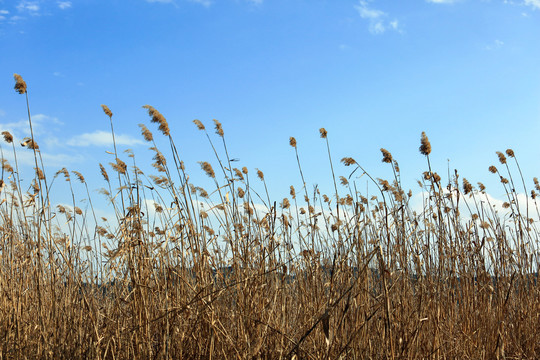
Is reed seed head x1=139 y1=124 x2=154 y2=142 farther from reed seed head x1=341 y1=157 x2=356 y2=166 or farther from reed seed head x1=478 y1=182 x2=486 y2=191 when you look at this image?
reed seed head x1=478 y1=182 x2=486 y2=191

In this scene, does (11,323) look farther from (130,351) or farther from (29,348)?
(130,351)

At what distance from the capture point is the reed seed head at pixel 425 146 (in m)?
3.42

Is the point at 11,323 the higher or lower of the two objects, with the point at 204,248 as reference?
lower

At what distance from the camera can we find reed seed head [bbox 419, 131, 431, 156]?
342cm

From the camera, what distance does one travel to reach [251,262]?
278cm

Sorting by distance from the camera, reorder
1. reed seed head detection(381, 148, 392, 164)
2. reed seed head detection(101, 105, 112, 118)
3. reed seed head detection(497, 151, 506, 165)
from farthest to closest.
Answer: reed seed head detection(497, 151, 506, 165), reed seed head detection(381, 148, 392, 164), reed seed head detection(101, 105, 112, 118)

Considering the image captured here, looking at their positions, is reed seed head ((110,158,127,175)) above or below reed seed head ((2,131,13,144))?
below

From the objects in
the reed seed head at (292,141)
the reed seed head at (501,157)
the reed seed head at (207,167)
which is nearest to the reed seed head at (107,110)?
the reed seed head at (207,167)

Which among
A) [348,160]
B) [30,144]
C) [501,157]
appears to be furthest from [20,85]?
[501,157]

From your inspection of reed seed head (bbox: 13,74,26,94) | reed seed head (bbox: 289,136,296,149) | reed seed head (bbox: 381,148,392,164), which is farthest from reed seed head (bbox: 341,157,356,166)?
reed seed head (bbox: 13,74,26,94)

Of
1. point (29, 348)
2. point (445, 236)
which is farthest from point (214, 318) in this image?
point (445, 236)

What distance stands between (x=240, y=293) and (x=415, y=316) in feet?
3.68

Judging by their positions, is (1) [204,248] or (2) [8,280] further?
(2) [8,280]

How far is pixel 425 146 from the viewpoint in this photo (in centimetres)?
344
